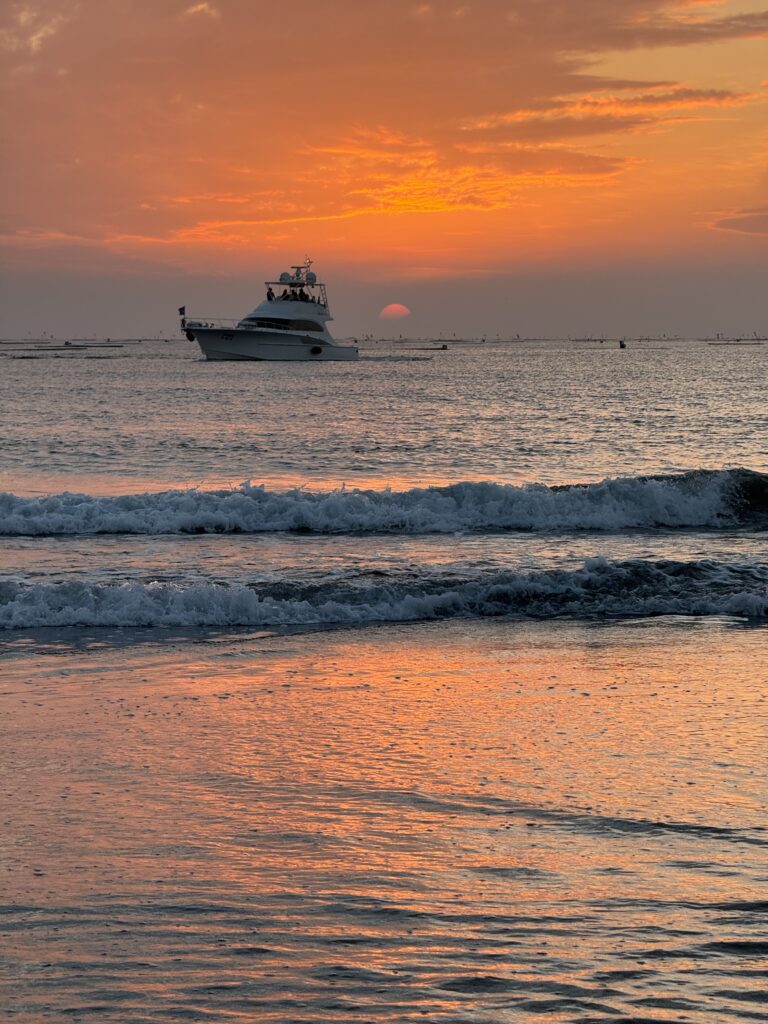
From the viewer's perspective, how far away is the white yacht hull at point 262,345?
98.7 m

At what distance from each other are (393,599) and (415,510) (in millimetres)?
6445

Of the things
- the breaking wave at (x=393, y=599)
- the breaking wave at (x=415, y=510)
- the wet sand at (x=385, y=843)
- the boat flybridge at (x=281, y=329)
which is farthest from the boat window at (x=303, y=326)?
the wet sand at (x=385, y=843)

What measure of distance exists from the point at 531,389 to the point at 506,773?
6286 cm

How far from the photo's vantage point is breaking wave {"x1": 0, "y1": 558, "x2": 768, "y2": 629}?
433 inches

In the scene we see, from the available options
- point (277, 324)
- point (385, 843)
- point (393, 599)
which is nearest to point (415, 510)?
point (393, 599)

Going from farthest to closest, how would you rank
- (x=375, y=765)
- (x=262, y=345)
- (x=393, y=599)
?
(x=262, y=345), (x=393, y=599), (x=375, y=765)

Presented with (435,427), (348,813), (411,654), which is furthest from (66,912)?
(435,427)

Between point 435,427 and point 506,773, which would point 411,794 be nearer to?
point 506,773

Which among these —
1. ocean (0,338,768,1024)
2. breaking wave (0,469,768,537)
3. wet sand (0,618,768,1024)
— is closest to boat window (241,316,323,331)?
breaking wave (0,469,768,537)

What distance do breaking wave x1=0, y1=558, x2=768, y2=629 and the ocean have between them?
5 cm

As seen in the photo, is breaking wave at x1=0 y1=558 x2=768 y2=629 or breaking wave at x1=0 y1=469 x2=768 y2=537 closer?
breaking wave at x1=0 y1=558 x2=768 y2=629

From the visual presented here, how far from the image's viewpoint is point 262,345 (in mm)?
99625

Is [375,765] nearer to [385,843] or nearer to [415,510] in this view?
[385,843]

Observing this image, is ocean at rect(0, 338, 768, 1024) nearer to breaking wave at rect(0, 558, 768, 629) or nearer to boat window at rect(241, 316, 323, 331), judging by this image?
breaking wave at rect(0, 558, 768, 629)
